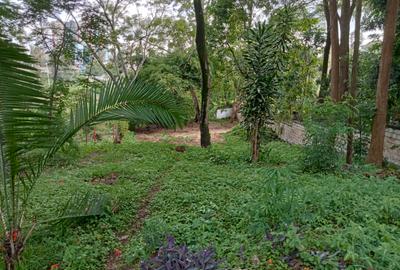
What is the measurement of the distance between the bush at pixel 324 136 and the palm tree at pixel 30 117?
3157 millimetres

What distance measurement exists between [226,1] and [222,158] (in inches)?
243

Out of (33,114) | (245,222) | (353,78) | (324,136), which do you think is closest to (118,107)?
(33,114)

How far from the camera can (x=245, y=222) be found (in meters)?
3.16

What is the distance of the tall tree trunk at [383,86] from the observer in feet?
18.9

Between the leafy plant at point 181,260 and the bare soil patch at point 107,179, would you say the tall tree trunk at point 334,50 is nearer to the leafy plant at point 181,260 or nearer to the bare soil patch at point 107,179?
the bare soil patch at point 107,179

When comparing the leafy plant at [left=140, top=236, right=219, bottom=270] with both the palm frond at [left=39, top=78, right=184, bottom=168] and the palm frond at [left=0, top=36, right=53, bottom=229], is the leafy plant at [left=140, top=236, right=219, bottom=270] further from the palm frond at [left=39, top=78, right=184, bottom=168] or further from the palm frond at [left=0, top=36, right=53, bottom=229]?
the palm frond at [left=0, top=36, right=53, bottom=229]

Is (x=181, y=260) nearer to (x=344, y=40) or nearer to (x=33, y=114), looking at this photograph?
(x=33, y=114)

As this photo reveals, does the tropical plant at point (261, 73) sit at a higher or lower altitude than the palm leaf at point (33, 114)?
higher

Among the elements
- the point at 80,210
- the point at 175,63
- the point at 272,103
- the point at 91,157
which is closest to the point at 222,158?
the point at 272,103

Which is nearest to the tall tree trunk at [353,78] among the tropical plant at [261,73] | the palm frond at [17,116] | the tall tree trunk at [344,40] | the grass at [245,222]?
the tall tree trunk at [344,40]

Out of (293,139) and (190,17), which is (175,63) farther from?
(293,139)

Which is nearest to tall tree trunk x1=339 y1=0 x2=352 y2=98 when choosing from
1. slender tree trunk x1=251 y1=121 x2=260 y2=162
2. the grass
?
slender tree trunk x1=251 y1=121 x2=260 y2=162

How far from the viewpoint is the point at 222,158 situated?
716cm

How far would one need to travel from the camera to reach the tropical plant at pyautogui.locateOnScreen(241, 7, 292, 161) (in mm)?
6352
